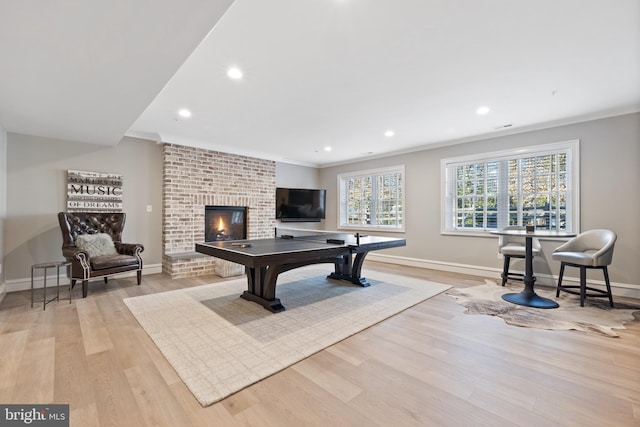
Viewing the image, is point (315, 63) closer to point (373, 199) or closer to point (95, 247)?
point (95, 247)

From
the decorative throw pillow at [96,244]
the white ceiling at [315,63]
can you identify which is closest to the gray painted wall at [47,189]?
the white ceiling at [315,63]

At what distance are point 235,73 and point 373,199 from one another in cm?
467

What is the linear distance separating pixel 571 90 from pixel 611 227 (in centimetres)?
204

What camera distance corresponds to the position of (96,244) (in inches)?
154

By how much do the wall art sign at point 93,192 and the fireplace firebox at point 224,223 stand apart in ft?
4.91

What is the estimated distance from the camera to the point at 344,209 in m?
7.41

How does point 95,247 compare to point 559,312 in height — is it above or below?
above

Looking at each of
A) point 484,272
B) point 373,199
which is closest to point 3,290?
point 373,199

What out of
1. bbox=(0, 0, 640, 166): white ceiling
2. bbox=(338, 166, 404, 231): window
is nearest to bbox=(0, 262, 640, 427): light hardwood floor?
bbox=(0, 0, 640, 166): white ceiling

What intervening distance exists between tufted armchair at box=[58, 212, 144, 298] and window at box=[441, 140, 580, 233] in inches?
210

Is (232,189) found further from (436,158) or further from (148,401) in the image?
(148,401)

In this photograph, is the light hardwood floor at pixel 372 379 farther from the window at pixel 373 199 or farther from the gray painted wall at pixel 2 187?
the window at pixel 373 199

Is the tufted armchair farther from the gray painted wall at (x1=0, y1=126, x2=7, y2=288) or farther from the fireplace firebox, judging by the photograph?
the fireplace firebox

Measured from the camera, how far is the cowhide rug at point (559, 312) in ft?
8.86
